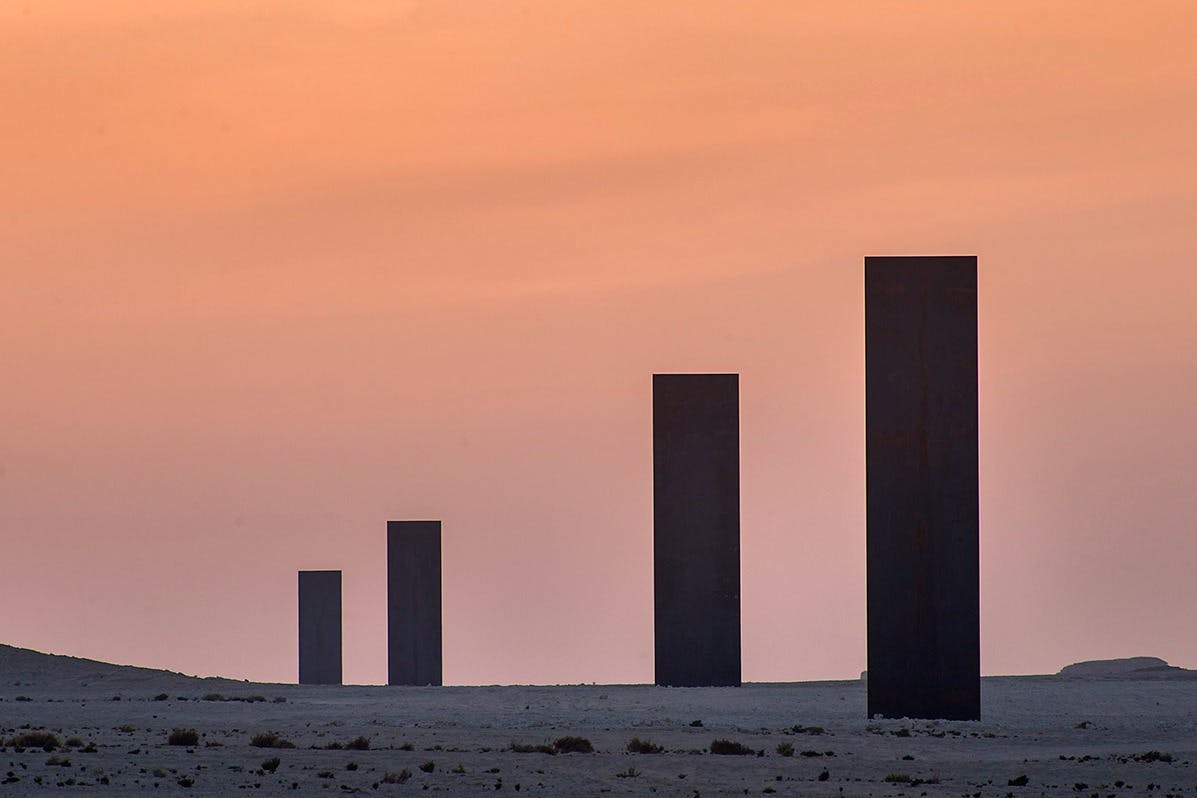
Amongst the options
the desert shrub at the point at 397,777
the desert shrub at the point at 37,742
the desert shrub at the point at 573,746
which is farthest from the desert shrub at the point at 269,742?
the desert shrub at the point at 397,777

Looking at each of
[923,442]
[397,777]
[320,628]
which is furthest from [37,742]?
[320,628]

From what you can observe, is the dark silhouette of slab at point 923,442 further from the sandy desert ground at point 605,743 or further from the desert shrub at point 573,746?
the desert shrub at point 573,746

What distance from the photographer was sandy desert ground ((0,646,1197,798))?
21656mm

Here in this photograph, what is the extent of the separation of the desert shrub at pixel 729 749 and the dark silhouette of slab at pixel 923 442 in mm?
4922

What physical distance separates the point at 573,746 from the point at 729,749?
6.38ft

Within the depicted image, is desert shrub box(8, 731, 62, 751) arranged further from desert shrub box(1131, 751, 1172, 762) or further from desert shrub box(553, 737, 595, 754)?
desert shrub box(1131, 751, 1172, 762)

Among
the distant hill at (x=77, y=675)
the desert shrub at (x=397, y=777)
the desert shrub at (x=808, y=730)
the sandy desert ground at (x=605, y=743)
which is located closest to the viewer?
the desert shrub at (x=397, y=777)

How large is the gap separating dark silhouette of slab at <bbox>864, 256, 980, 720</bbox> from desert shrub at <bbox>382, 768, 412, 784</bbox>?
1043 cm

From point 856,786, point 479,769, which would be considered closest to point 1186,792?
point 856,786

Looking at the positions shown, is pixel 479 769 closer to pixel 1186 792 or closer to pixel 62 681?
pixel 1186 792

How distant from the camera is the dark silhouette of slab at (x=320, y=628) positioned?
59.6m

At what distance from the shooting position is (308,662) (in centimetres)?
5972

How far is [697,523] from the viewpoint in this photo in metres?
41.5

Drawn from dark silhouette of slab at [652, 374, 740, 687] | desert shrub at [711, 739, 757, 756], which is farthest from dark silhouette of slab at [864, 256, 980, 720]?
dark silhouette of slab at [652, 374, 740, 687]
